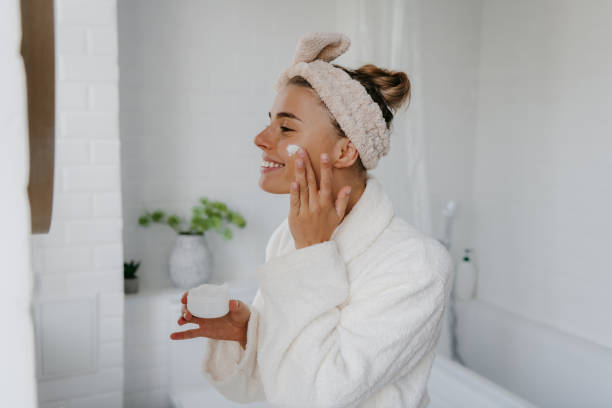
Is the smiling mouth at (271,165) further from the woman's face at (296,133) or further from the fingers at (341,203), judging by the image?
the fingers at (341,203)

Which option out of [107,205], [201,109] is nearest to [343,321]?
[107,205]

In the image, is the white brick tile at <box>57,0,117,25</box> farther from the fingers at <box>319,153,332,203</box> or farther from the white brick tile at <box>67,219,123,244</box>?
the fingers at <box>319,153,332,203</box>

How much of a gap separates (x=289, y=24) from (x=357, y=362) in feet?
6.05

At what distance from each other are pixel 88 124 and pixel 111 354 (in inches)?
32.8

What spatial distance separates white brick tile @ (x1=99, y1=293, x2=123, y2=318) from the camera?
5.65 feet

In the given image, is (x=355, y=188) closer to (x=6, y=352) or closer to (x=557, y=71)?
(x=6, y=352)

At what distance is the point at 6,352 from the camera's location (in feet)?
0.51

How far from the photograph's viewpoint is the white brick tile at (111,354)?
1.76m

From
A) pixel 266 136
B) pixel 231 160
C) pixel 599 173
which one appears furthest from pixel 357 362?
pixel 599 173

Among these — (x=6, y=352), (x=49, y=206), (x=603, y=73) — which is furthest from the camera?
(x=603, y=73)

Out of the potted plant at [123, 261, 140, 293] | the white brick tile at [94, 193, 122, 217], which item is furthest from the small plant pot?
the white brick tile at [94, 193, 122, 217]

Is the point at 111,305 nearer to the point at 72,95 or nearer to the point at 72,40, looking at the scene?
the point at 72,95

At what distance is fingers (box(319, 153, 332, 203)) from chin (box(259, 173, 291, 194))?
97mm

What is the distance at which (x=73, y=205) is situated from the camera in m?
1.65
